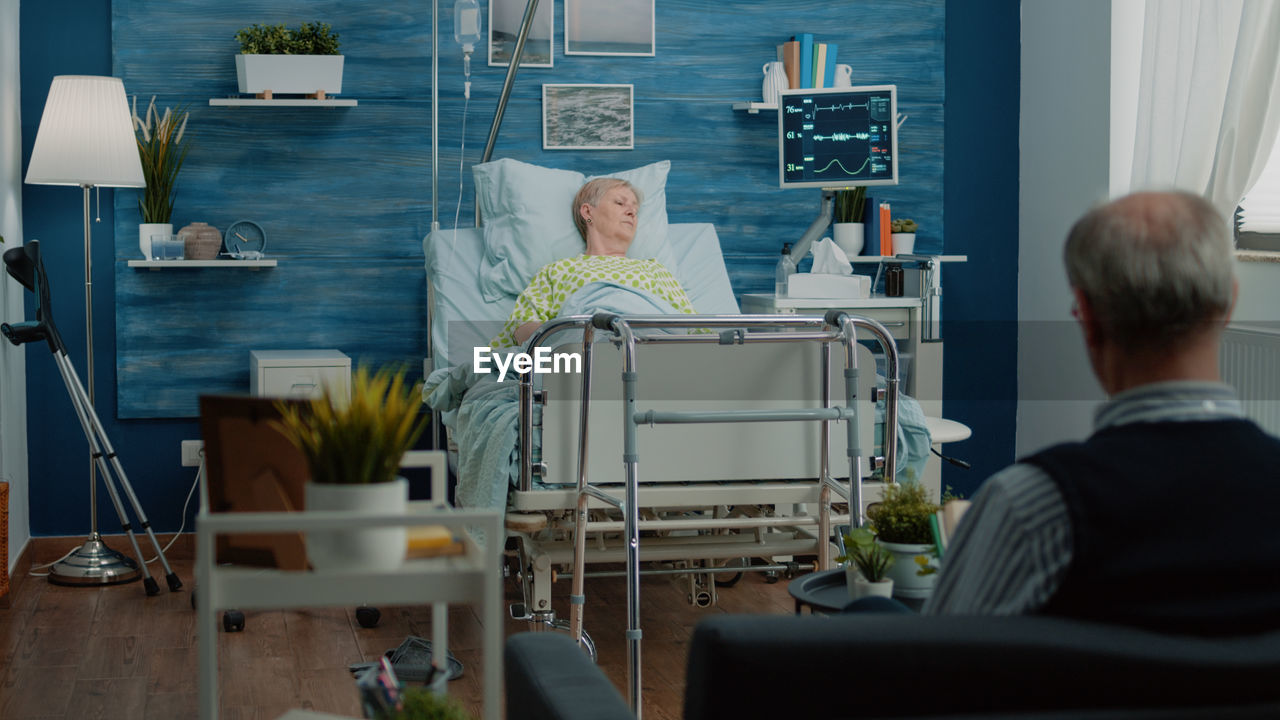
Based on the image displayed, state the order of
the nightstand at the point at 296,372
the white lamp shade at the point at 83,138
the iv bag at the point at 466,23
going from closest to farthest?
1. the white lamp shade at the point at 83,138
2. the nightstand at the point at 296,372
3. the iv bag at the point at 466,23

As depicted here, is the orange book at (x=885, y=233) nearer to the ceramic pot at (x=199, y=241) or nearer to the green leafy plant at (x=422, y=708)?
the ceramic pot at (x=199, y=241)

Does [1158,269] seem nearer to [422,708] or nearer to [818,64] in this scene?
[422,708]

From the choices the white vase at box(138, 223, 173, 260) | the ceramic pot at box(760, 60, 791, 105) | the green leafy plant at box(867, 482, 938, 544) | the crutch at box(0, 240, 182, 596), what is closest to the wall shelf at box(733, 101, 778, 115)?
the ceramic pot at box(760, 60, 791, 105)

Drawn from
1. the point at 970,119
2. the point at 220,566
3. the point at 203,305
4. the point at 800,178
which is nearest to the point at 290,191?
the point at 203,305

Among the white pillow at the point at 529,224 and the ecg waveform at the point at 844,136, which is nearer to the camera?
the white pillow at the point at 529,224

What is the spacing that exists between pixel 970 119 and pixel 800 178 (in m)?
0.90

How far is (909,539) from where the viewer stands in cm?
174

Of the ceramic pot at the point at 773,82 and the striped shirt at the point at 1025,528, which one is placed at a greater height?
the ceramic pot at the point at 773,82

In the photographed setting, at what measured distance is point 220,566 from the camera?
135 cm

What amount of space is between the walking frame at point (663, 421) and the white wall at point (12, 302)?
1.90 metres

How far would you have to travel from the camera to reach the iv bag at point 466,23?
3.88 metres

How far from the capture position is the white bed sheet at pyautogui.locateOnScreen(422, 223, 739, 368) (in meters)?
3.67

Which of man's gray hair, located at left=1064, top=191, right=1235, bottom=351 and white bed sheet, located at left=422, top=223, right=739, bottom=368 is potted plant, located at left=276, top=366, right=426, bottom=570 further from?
white bed sheet, located at left=422, top=223, right=739, bottom=368

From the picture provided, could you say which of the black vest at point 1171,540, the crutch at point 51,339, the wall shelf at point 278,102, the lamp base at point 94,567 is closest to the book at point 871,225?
the wall shelf at point 278,102
